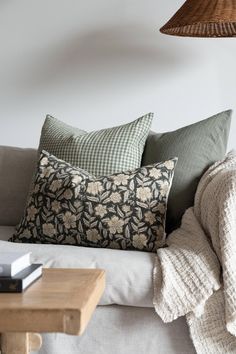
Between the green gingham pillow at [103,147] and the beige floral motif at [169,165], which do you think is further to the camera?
the green gingham pillow at [103,147]

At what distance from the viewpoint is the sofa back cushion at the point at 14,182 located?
2.82 metres

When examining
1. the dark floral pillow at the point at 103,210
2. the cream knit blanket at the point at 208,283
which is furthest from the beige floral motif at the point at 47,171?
the cream knit blanket at the point at 208,283

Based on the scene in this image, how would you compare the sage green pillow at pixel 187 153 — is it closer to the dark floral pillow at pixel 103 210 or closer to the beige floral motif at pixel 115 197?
the dark floral pillow at pixel 103 210

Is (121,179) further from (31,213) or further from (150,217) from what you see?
(31,213)

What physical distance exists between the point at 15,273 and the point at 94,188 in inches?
30.6

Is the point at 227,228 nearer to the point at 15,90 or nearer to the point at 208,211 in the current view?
the point at 208,211

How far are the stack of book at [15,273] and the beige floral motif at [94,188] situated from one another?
2.26 feet

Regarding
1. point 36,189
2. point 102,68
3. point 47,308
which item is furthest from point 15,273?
point 102,68

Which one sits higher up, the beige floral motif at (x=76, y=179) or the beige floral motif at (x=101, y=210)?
the beige floral motif at (x=76, y=179)

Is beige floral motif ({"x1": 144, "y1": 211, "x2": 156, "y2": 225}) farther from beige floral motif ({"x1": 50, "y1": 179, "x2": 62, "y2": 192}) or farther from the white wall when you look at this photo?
the white wall

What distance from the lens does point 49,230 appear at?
2.36 m

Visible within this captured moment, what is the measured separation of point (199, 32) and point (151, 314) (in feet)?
3.92

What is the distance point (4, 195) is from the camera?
283 centimetres

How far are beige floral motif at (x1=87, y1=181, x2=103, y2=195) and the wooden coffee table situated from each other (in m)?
0.65
